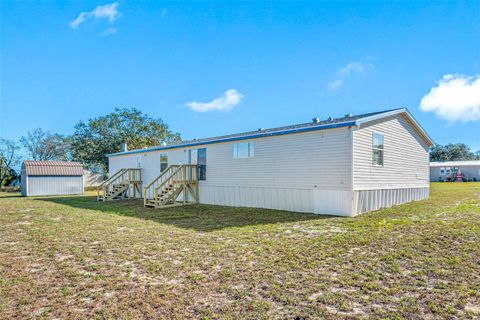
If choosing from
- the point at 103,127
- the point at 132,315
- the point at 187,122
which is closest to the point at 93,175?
the point at 103,127

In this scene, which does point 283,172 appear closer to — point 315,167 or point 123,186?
point 315,167

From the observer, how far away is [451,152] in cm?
5691

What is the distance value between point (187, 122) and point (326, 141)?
2709 centimetres

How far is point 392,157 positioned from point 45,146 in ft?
135

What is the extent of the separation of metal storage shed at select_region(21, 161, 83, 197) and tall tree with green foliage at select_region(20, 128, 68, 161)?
18.6 meters

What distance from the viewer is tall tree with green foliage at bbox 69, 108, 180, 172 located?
106 feet

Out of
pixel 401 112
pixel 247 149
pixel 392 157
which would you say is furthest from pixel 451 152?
pixel 247 149

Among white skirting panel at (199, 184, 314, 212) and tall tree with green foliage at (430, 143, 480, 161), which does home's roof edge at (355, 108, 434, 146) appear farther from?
tall tree with green foliage at (430, 143, 480, 161)

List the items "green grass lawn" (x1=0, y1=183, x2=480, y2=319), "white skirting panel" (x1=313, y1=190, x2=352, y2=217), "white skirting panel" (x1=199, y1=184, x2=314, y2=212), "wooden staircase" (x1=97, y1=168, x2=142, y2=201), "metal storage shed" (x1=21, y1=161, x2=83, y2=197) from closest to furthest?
"green grass lawn" (x1=0, y1=183, x2=480, y2=319) < "white skirting panel" (x1=313, y1=190, x2=352, y2=217) < "white skirting panel" (x1=199, y1=184, x2=314, y2=212) < "wooden staircase" (x1=97, y1=168, x2=142, y2=201) < "metal storage shed" (x1=21, y1=161, x2=83, y2=197)

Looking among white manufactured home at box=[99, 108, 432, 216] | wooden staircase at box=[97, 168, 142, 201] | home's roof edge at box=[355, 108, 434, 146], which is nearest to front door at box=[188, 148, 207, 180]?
white manufactured home at box=[99, 108, 432, 216]

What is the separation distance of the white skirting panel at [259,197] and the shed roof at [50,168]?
13.6m

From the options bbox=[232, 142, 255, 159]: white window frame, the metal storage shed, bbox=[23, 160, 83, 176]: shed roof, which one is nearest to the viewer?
bbox=[232, 142, 255, 159]: white window frame

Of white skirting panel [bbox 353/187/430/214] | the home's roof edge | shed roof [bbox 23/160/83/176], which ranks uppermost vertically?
the home's roof edge

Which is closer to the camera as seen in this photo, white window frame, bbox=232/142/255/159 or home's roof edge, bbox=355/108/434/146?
home's roof edge, bbox=355/108/434/146
